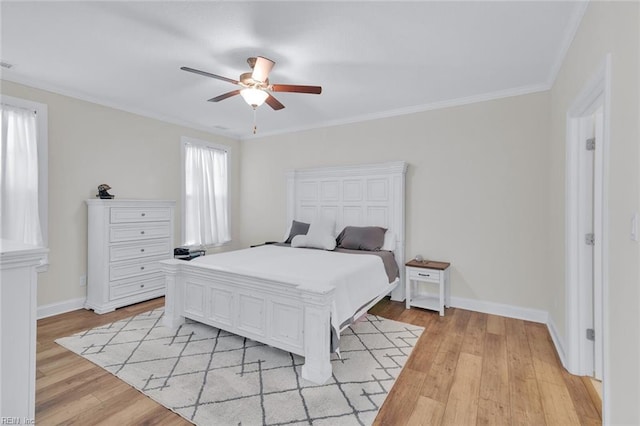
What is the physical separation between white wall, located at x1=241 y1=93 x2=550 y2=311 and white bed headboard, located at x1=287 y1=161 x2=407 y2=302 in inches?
7.6

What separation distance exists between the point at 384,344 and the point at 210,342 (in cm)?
163

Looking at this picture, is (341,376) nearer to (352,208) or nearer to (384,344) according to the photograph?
(384,344)

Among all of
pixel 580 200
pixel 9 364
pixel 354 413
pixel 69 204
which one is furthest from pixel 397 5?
pixel 69 204

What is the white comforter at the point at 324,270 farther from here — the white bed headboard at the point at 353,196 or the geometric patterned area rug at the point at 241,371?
the white bed headboard at the point at 353,196

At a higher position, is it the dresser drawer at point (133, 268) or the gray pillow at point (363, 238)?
the gray pillow at point (363, 238)

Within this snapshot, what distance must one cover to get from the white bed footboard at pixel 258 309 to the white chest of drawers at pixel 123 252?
3.64 feet

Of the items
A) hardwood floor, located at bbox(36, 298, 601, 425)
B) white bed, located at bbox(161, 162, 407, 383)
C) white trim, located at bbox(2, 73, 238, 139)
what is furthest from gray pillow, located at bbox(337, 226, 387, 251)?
white trim, located at bbox(2, 73, 238, 139)

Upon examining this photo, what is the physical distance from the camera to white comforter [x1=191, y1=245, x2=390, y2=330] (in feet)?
8.02

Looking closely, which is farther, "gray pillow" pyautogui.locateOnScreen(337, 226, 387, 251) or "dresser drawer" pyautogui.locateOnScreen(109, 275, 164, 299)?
"gray pillow" pyautogui.locateOnScreen(337, 226, 387, 251)

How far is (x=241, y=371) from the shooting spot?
2.31 meters

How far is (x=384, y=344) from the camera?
9.16 ft

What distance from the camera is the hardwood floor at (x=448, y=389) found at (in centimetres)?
182

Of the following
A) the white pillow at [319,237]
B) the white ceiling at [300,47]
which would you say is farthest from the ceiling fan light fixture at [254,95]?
the white pillow at [319,237]

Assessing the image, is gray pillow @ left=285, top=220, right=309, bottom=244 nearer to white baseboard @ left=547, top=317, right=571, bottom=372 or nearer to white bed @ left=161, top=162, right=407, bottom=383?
white bed @ left=161, top=162, right=407, bottom=383
